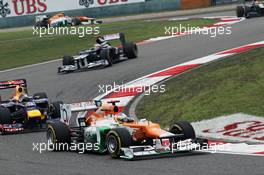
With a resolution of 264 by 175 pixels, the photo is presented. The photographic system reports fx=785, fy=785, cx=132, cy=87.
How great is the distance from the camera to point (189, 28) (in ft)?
112

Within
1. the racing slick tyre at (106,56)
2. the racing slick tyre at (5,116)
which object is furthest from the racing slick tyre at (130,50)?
the racing slick tyre at (5,116)

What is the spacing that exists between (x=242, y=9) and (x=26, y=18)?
71.1 ft

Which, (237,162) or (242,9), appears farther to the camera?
(242,9)

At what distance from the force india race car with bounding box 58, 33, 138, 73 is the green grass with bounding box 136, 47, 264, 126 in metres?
5.85

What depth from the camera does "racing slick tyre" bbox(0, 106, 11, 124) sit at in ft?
54.1

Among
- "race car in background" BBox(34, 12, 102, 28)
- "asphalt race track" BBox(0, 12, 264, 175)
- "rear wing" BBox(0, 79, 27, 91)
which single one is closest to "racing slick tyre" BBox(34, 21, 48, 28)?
Answer: "race car in background" BBox(34, 12, 102, 28)

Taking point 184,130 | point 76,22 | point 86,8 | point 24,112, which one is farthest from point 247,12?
point 184,130

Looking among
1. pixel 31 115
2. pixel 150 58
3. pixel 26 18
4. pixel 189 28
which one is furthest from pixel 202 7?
pixel 31 115

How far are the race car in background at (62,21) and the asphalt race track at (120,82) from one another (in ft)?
30.1

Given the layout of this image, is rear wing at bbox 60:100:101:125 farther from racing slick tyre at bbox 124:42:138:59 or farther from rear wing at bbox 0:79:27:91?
racing slick tyre at bbox 124:42:138:59

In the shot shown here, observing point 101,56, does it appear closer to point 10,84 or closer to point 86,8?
point 10,84

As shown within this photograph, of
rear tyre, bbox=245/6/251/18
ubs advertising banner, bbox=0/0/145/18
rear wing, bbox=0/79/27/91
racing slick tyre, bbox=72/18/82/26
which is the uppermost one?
rear wing, bbox=0/79/27/91

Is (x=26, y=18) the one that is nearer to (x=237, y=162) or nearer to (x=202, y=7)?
(x=202, y=7)

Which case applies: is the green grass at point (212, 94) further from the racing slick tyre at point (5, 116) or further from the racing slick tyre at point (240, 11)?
the racing slick tyre at point (240, 11)
